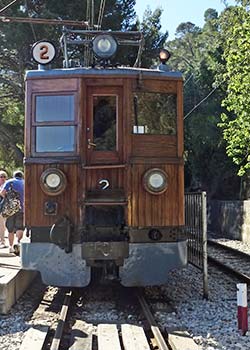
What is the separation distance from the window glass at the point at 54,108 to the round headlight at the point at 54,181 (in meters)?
0.72

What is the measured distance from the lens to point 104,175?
295 inches

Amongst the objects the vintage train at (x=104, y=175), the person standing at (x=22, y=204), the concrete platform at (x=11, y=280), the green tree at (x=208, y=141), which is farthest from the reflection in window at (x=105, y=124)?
the green tree at (x=208, y=141)

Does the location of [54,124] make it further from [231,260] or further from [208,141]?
[208,141]

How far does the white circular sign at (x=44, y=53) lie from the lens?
7807 millimetres

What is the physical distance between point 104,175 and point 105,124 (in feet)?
2.24

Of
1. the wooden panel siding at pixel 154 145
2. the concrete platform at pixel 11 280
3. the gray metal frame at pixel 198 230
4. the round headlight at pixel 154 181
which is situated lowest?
the concrete platform at pixel 11 280

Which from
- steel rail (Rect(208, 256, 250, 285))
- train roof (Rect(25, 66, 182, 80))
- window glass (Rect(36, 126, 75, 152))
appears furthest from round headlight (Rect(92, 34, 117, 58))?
steel rail (Rect(208, 256, 250, 285))

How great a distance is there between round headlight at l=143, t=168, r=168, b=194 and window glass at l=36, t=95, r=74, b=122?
1253 millimetres

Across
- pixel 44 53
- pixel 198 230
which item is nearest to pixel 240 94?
pixel 198 230

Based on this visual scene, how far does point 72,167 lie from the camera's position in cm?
740

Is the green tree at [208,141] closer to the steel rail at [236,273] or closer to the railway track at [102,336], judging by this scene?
the steel rail at [236,273]

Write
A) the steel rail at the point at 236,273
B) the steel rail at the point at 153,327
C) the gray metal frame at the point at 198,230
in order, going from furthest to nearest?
1. the steel rail at the point at 236,273
2. the gray metal frame at the point at 198,230
3. the steel rail at the point at 153,327

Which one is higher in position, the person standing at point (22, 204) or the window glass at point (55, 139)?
the window glass at point (55, 139)

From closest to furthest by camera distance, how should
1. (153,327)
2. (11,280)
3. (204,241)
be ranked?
(153,327) < (11,280) < (204,241)
